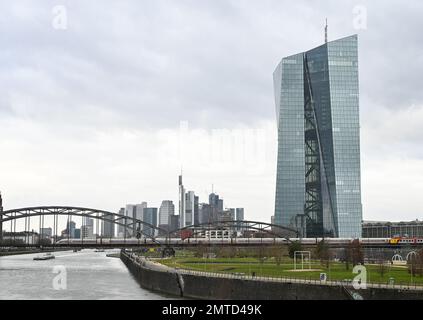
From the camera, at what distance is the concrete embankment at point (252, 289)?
5400 centimetres

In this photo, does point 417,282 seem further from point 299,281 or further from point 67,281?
point 67,281

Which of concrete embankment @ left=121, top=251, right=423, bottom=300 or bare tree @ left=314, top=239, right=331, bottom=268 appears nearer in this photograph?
concrete embankment @ left=121, top=251, right=423, bottom=300

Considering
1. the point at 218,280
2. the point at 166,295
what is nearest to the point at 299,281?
the point at 218,280

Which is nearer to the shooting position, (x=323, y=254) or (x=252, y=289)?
(x=252, y=289)

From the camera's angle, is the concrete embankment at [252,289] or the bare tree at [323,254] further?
the bare tree at [323,254]

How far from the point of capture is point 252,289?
63.9 m

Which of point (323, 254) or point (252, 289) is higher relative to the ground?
point (323, 254)

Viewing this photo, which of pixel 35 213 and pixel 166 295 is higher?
pixel 35 213

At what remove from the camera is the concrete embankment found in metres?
54.0

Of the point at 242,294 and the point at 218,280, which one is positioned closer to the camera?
the point at 242,294
